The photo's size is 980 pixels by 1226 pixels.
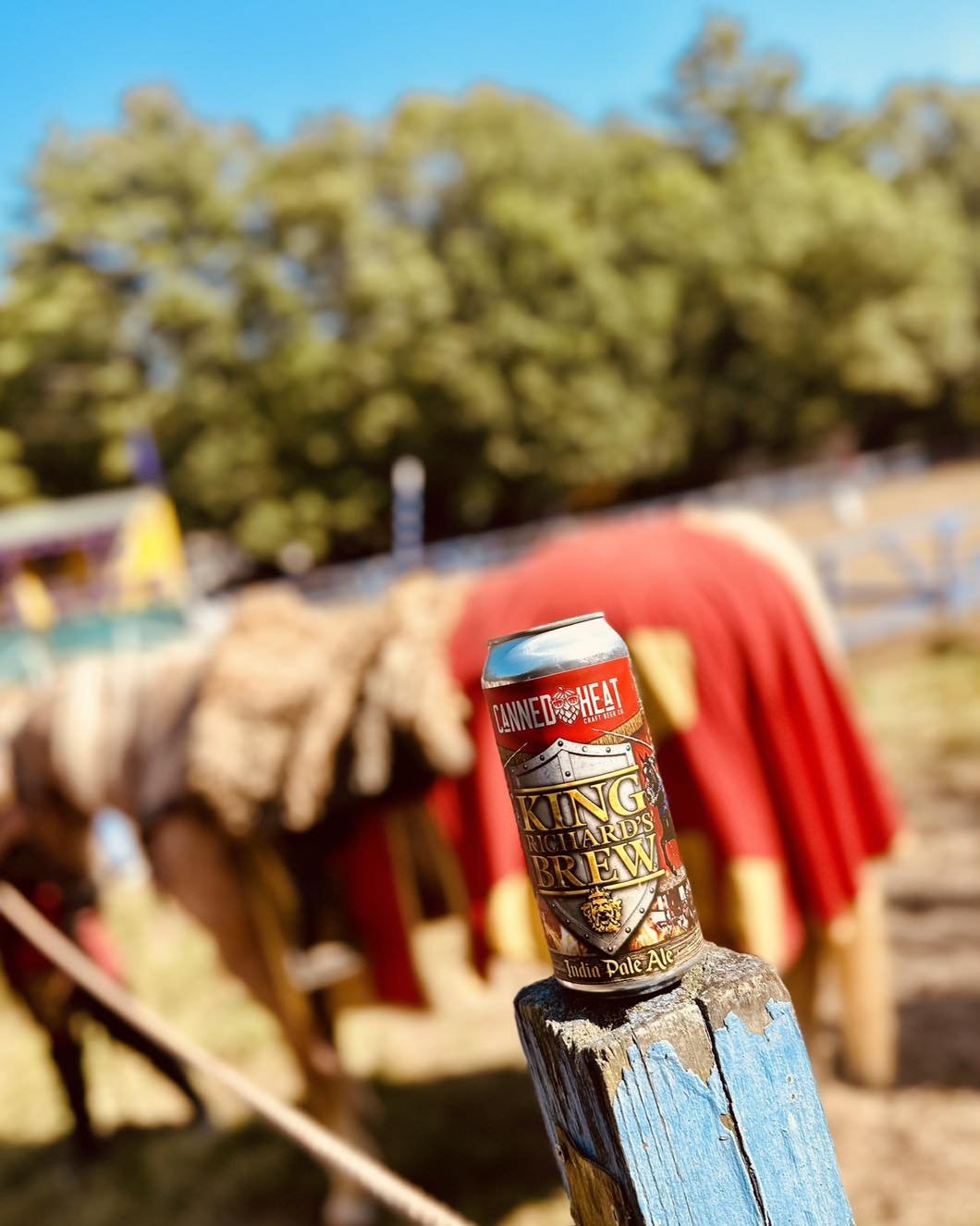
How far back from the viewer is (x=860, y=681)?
7695 millimetres

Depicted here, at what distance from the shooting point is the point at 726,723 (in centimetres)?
263

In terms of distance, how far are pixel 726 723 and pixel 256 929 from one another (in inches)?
69.0

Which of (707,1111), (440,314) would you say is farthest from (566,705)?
(440,314)

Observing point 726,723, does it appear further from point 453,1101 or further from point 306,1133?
point 453,1101

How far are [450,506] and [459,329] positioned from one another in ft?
16.3

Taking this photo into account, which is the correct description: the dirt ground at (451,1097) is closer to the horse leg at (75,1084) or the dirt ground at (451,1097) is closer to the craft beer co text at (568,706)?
the horse leg at (75,1084)

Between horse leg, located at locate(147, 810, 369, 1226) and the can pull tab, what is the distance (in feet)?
8.03

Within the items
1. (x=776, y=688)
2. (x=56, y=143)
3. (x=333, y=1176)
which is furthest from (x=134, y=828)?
(x=56, y=143)

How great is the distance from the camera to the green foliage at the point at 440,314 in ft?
90.3

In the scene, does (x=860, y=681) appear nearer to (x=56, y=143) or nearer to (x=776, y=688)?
(x=776, y=688)

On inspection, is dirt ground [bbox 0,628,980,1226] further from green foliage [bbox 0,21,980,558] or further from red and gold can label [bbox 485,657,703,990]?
green foliage [bbox 0,21,980,558]

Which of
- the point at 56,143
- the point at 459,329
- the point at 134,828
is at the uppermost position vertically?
the point at 56,143

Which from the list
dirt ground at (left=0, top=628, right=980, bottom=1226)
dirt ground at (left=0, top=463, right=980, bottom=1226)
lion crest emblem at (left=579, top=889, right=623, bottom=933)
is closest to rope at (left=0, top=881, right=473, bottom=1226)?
lion crest emblem at (left=579, top=889, right=623, bottom=933)

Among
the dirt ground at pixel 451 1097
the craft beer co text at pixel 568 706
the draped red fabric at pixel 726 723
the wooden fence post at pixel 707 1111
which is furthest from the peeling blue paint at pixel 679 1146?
the dirt ground at pixel 451 1097
